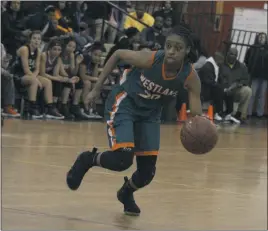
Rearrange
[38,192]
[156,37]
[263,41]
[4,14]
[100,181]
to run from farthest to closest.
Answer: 1. [263,41]
2. [156,37]
3. [4,14]
4. [100,181]
5. [38,192]

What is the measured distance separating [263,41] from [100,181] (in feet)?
50.3

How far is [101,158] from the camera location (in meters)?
7.95

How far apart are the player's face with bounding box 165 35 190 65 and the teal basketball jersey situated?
0.41 ft

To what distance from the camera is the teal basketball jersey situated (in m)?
7.80

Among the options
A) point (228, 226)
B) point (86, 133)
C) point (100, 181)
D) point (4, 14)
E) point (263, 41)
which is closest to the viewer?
point (228, 226)

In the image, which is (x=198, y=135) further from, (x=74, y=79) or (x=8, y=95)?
(x=74, y=79)

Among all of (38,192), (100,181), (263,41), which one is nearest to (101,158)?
(38,192)

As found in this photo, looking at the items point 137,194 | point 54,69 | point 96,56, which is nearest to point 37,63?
point 54,69

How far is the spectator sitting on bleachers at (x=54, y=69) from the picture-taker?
19438 mm

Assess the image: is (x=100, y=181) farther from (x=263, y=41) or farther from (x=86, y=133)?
(x=263, y=41)

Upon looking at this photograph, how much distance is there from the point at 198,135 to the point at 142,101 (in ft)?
1.92

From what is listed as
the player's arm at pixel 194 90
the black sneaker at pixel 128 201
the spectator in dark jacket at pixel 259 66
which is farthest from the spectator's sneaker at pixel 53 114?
the player's arm at pixel 194 90

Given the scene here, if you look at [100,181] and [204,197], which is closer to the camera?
[204,197]

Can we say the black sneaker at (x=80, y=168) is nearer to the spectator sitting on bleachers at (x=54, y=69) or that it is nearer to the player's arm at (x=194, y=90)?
the player's arm at (x=194, y=90)
